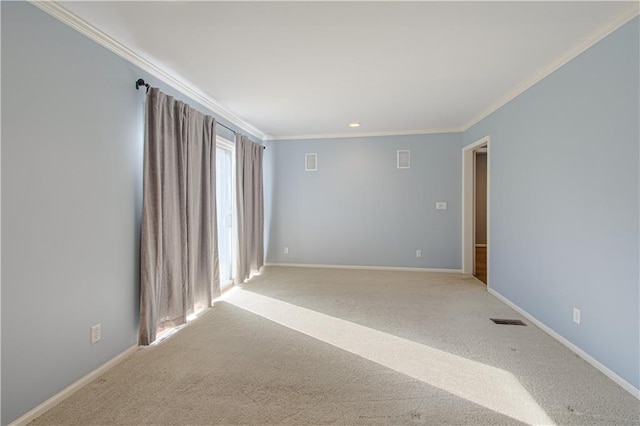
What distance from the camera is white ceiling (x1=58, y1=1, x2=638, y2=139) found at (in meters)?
2.04

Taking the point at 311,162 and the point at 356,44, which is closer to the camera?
the point at 356,44

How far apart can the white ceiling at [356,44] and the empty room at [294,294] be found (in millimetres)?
21

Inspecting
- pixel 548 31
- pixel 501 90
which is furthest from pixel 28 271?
pixel 501 90

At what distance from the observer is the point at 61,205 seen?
201 cm

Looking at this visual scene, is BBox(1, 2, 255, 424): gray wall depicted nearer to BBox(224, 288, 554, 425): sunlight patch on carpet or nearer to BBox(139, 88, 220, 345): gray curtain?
BBox(139, 88, 220, 345): gray curtain

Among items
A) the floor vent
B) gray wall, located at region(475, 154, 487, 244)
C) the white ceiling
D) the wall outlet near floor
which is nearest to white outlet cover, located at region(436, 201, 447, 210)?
the white ceiling

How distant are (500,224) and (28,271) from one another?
15.1ft

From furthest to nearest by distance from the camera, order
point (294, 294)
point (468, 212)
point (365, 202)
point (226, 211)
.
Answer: point (365, 202), point (468, 212), point (226, 211), point (294, 294)

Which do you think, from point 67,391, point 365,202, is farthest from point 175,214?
point 365,202

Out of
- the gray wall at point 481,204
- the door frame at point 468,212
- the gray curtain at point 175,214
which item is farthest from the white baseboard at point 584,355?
the gray wall at point 481,204

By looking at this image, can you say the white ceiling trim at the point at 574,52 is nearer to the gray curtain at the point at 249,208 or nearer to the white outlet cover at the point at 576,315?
the white outlet cover at the point at 576,315

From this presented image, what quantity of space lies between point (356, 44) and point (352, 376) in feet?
8.21

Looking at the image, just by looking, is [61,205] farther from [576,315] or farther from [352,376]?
[576,315]

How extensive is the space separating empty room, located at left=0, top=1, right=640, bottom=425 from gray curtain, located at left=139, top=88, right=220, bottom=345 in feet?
0.07
